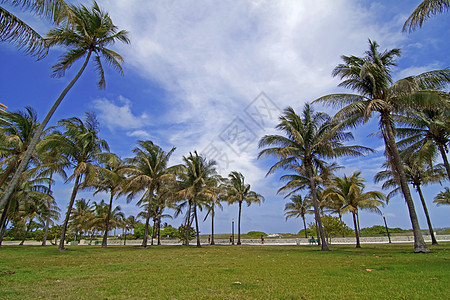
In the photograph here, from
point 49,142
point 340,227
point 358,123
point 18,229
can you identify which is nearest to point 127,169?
point 49,142

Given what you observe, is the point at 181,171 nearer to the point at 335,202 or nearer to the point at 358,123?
the point at 335,202

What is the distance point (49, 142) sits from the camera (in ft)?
52.1

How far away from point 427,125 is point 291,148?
7.80 m

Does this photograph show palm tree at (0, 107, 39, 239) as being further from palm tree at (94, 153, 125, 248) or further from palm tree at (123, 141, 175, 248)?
palm tree at (123, 141, 175, 248)

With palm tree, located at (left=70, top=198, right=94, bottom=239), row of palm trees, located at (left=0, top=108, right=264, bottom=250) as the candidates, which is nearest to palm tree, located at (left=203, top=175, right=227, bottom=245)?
row of palm trees, located at (left=0, top=108, right=264, bottom=250)

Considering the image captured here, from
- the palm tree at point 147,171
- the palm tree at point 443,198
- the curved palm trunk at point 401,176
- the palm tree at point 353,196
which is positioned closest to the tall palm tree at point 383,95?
the curved palm trunk at point 401,176

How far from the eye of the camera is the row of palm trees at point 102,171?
52.7ft

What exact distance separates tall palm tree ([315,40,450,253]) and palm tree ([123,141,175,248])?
1555 centimetres

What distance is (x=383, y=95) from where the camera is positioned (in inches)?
548

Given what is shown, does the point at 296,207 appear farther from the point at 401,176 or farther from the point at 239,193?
the point at 401,176

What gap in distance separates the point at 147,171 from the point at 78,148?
6.84m

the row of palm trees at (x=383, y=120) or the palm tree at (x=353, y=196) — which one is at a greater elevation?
the row of palm trees at (x=383, y=120)

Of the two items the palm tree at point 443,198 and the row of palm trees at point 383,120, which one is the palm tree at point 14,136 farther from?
the palm tree at point 443,198

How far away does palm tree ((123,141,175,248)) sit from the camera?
74.8 feet
